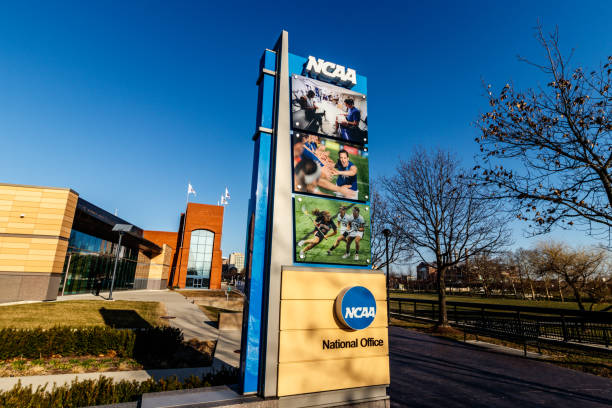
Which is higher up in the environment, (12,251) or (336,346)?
(12,251)

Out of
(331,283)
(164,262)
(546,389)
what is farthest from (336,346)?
(164,262)

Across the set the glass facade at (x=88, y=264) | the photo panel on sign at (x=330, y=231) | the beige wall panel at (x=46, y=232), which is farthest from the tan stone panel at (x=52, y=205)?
the photo panel on sign at (x=330, y=231)

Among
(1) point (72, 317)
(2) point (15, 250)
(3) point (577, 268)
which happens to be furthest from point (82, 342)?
(3) point (577, 268)

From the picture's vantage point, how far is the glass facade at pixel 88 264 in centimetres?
2341

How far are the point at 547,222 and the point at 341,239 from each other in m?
7.58

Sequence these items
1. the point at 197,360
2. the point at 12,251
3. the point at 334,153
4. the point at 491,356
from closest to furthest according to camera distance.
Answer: the point at 334,153 < the point at 197,360 < the point at 491,356 < the point at 12,251

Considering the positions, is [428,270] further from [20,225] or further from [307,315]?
[307,315]

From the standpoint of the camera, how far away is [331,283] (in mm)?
4059

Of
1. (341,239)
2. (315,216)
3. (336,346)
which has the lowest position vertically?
(336,346)

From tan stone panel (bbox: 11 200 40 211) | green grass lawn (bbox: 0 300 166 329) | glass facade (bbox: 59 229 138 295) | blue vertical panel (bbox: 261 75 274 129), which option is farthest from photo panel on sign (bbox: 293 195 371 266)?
glass facade (bbox: 59 229 138 295)

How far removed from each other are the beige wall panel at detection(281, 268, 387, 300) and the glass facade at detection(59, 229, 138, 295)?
26543 millimetres

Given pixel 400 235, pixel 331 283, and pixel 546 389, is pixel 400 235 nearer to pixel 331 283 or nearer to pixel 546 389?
pixel 546 389

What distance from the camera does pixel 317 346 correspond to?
3.79 metres

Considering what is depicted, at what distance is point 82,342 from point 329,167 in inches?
366
